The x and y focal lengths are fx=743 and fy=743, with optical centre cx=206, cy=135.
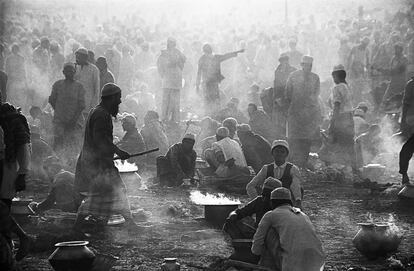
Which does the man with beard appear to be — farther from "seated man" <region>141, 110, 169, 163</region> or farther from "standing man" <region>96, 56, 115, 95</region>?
"standing man" <region>96, 56, 115, 95</region>

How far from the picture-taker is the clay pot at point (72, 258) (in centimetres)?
681

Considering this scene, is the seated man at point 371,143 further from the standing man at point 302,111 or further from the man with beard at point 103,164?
the man with beard at point 103,164

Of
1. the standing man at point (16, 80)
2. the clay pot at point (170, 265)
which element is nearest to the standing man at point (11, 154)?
the clay pot at point (170, 265)

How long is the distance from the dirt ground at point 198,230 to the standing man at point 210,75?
836 centimetres

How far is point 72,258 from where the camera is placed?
681 centimetres

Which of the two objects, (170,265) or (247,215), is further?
(247,215)

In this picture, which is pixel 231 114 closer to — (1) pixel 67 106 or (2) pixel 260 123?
(2) pixel 260 123

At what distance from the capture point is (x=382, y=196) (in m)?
12.2

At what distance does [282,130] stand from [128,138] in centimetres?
409

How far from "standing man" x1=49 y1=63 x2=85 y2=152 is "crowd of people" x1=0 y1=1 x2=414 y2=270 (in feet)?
0.07

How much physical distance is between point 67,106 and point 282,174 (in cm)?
650

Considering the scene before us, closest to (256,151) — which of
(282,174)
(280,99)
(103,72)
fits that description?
(280,99)

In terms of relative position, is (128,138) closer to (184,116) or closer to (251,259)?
(251,259)

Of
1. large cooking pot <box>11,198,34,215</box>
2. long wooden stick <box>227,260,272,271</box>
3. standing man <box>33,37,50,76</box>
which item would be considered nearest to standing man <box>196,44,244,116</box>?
standing man <box>33,37,50,76</box>
